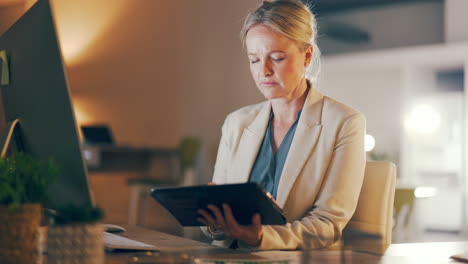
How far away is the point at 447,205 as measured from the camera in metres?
8.32

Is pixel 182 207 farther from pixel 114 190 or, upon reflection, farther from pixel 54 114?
pixel 114 190

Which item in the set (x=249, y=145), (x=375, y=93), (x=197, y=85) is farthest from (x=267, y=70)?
(x=375, y=93)

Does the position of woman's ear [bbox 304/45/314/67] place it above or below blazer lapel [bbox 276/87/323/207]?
above

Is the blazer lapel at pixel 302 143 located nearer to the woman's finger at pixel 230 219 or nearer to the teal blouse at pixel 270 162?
the teal blouse at pixel 270 162

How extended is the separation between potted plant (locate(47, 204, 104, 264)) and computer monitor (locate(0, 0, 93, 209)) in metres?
0.04

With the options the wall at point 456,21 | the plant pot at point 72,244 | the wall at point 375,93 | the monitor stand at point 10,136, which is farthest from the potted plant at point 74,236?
the wall at point 375,93

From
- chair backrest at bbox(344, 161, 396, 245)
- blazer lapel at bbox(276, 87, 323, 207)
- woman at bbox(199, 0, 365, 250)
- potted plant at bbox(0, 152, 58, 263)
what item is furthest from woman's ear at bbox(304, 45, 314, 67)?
potted plant at bbox(0, 152, 58, 263)

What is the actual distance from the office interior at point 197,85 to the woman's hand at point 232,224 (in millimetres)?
5704

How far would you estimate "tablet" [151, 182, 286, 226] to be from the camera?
128cm

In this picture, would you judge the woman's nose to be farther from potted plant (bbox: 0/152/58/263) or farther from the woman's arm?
potted plant (bbox: 0/152/58/263)

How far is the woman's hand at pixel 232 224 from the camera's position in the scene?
140 cm

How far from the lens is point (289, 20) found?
1932 millimetres

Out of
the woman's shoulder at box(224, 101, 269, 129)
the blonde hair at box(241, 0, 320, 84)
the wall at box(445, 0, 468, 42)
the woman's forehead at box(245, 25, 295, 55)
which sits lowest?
the woman's shoulder at box(224, 101, 269, 129)

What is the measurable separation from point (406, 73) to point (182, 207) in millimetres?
7666
